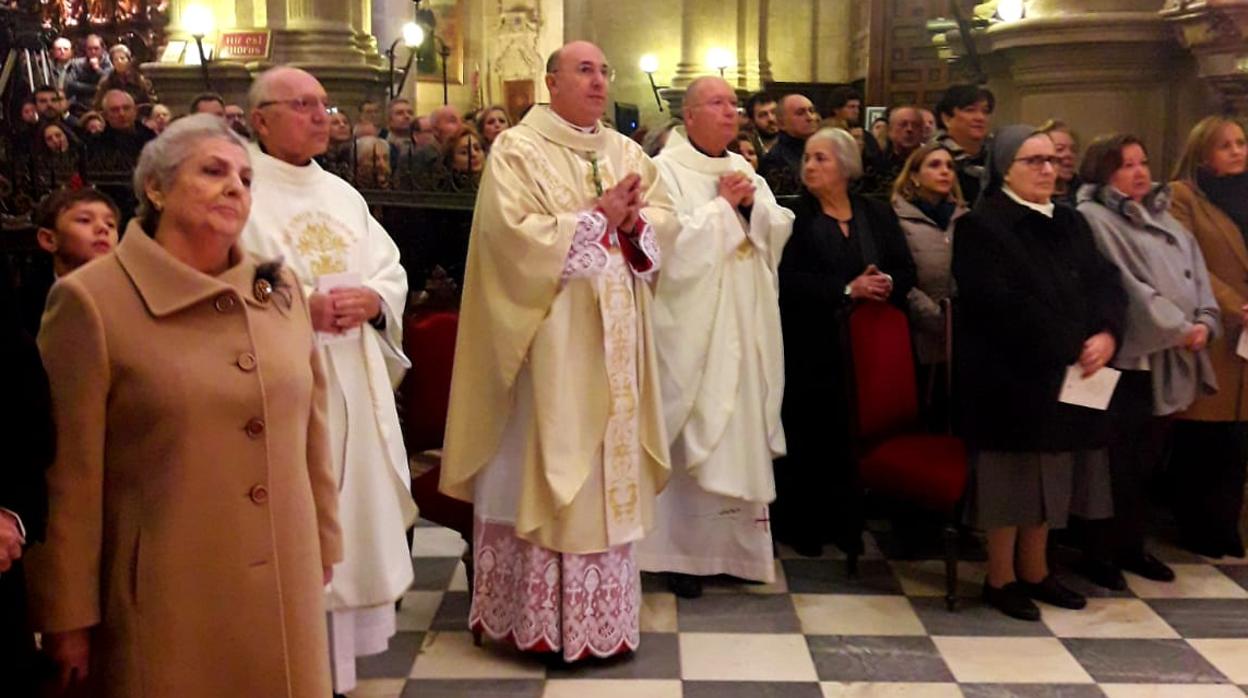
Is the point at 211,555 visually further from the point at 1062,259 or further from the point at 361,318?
the point at 1062,259

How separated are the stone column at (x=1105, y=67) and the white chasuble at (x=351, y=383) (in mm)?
4268

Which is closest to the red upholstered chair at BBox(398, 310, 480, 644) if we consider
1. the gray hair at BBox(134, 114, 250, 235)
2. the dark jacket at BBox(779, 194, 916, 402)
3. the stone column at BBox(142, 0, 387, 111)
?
the dark jacket at BBox(779, 194, 916, 402)

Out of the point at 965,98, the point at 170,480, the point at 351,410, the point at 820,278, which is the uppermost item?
the point at 965,98

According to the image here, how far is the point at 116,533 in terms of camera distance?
237cm

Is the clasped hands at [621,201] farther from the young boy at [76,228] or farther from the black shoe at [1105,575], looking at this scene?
the black shoe at [1105,575]

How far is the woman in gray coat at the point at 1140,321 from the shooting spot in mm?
4723

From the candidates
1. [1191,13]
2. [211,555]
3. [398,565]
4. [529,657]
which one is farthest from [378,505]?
[1191,13]

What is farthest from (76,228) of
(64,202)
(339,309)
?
(339,309)

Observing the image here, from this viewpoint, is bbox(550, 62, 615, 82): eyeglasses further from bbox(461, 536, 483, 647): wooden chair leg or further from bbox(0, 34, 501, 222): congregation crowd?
bbox(0, 34, 501, 222): congregation crowd

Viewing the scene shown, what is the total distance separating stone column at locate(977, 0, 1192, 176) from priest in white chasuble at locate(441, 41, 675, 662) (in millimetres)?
3349

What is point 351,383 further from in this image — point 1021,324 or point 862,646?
point 1021,324

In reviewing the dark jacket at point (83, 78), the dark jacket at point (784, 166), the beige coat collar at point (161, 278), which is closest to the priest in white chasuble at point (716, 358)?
the dark jacket at point (784, 166)

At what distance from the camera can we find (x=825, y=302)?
506cm

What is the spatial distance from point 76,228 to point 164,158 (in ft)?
4.74
